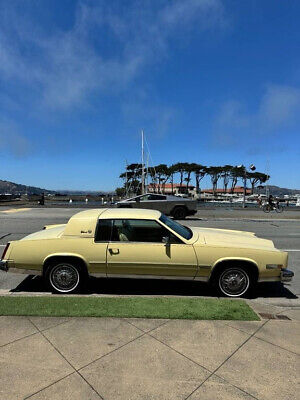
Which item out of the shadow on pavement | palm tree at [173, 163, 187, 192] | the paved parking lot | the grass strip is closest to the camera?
the paved parking lot

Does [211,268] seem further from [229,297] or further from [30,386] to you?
[30,386]

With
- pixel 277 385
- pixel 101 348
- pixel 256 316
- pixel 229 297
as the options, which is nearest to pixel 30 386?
pixel 101 348

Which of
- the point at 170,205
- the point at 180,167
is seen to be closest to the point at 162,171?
the point at 180,167

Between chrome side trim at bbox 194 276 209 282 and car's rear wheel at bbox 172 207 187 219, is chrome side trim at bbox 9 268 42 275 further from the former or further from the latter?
car's rear wheel at bbox 172 207 187 219

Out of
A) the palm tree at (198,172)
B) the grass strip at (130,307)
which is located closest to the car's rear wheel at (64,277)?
the grass strip at (130,307)

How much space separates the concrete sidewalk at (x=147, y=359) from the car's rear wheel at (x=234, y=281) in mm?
970

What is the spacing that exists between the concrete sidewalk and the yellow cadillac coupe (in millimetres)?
1065

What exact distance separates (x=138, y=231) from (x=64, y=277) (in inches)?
58.1

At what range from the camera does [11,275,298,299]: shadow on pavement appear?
5.27m

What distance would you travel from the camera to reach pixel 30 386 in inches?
105

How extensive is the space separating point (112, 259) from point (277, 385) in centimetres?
300

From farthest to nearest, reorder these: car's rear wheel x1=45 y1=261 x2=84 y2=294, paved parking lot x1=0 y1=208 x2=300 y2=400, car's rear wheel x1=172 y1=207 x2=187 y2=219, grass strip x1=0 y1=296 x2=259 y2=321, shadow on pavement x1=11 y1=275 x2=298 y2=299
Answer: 1. car's rear wheel x1=172 y1=207 x2=187 y2=219
2. shadow on pavement x1=11 y1=275 x2=298 y2=299
3. car's rear wheel x1=45 y1=261 x2=84 y2=294
4. grass strip x1=0 y1=296 x2=259 y2=321
5. paved parking lot x1=0 y1=208 x2=300 y2=400

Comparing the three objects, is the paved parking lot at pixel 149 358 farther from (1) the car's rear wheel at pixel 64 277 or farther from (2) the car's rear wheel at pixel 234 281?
(1) the car's rear wheel at pixel 64 277

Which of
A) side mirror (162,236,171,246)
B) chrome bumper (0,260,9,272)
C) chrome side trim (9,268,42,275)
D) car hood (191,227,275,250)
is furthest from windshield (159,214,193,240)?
chrome bumper (0,260,9,272)
